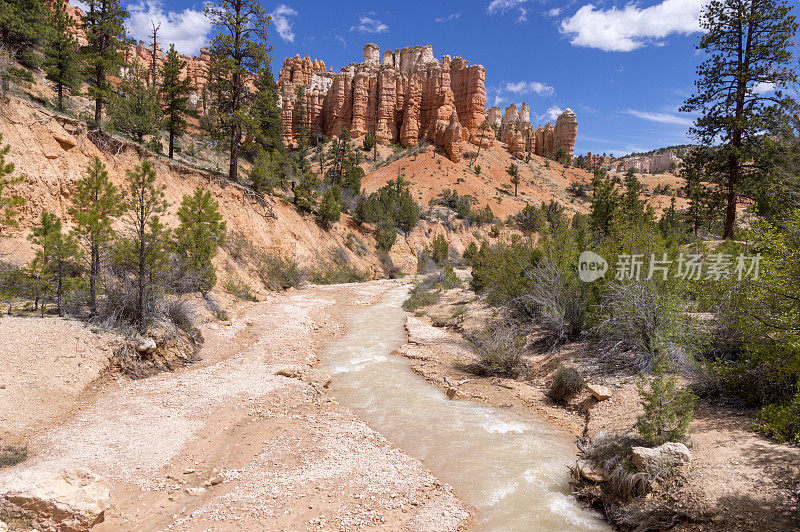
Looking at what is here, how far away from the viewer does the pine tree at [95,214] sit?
820cm

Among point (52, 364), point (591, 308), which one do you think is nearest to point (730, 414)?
point (591, 308)

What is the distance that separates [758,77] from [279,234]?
23.6m

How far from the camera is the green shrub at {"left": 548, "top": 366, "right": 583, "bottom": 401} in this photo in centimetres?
814

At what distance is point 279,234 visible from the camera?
81.4ft

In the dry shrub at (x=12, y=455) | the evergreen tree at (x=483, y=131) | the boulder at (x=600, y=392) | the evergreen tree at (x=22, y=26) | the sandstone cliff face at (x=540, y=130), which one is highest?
the sandstone cliff face at (x=540, y=130)

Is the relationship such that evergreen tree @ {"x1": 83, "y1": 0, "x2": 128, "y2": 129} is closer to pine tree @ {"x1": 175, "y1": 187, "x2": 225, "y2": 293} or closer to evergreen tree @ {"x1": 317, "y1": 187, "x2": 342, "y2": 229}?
pine tree @ {"x1": 175, "y1": 187, "x2": 225, "y2": 293}

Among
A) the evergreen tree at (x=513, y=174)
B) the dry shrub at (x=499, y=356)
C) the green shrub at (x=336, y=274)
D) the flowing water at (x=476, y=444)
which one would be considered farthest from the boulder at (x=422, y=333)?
the evergreen tree at (x=513, y=174)

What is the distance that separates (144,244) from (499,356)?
9223 millimetres

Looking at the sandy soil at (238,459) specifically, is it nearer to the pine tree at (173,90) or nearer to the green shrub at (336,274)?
the green shrub at (336,274)

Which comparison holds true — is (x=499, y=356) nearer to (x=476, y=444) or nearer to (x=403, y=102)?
(x=476, y=444)

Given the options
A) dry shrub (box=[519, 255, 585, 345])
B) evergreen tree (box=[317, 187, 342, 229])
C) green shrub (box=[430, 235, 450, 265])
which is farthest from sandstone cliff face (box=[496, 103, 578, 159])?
dry shrub (box=[519, 255, 585, 345])

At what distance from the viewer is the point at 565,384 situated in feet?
27.1

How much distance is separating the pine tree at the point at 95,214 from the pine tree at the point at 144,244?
36cm

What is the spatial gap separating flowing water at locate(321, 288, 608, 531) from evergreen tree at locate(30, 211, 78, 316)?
6.53 meters
